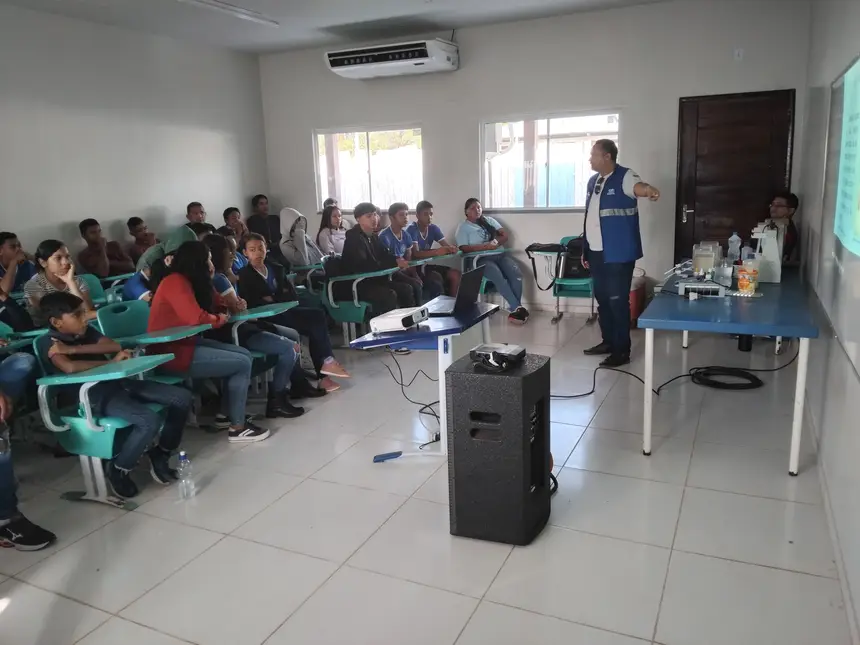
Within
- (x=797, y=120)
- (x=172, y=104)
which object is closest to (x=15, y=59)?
(x=172, y=104)

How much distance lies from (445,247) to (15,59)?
397cm

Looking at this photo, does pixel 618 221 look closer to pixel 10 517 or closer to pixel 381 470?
pixel 381 470

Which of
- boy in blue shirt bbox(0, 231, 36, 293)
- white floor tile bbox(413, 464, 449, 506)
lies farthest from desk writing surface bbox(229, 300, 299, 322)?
boy in blue shirt bbox(0, 231, 36, 293)

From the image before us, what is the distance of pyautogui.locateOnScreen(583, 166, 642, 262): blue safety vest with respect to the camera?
14.5 ft

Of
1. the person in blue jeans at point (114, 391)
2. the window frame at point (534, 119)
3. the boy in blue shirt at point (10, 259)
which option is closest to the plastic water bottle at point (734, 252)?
the window frame at point (534, 119)

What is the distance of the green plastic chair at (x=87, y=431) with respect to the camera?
2.69 metres

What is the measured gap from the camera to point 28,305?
4.02 meters

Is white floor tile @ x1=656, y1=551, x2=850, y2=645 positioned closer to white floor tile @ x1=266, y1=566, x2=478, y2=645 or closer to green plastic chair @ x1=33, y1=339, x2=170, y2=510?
white floor tile @ x1=266, y1=566, x2=478, y2=645

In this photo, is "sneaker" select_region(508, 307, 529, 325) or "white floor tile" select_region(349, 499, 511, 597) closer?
"white floor tile" select_region(349, 499, 511, 597)

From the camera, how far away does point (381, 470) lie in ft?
10.3

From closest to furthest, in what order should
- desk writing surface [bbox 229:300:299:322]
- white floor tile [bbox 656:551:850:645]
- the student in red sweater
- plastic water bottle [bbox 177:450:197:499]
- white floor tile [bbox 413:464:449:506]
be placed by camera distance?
1. white floor tile [bbox 656:551:850:645]
2. white floor tile [bbox 413:464:449:506]
3. plastic water bottle [bbox 177:450:197:499]
4. the student in red sweater
5. desk writing surface [bbox 229:300:299:322]

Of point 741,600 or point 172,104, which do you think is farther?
point 172,104

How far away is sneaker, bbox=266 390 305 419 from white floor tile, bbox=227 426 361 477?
190mm

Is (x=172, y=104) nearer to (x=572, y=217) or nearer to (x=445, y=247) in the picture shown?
(x=445, y=247)
